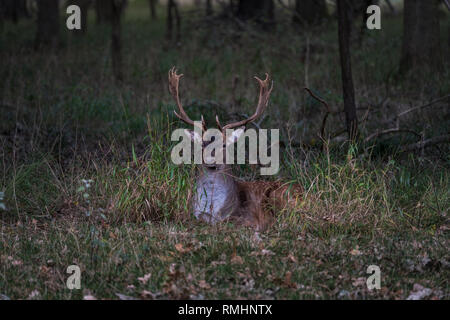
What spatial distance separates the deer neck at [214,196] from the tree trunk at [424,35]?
5.84 metres

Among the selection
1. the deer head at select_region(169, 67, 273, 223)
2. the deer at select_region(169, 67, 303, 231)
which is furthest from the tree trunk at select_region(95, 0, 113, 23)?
the deer head at select_region(169, 67, 273, 223)

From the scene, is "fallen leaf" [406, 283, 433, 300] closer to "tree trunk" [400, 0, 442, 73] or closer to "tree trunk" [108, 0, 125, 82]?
"tree trunk" [400, 0, 442, 73]

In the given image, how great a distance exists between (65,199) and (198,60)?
682 cm

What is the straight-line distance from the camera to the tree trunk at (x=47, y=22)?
16.0 metres

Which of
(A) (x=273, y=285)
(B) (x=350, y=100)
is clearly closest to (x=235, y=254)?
(A) (x=273, y=285)

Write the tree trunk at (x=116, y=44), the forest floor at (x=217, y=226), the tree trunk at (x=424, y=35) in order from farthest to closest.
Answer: the tree trunk at (x=116, y=44)
the tree trunk at (x=424, y=35)
the forest floor at (x=217, y=226)

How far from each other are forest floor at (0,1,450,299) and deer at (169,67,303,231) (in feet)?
0.43

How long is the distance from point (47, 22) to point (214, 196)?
36.3 ft

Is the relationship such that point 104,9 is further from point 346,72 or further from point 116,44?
point 346,72

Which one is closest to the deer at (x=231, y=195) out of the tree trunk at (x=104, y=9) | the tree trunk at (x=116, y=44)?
the tree trunk at (x=116, y=44)

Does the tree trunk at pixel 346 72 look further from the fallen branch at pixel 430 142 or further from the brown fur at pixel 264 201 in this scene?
the brown fur at pixel 264 201

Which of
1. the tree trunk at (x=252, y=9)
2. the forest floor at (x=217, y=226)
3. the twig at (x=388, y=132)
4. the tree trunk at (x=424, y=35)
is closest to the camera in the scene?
the forest floor at (x=217, y=226)

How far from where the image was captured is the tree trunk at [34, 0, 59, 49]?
52.6ft

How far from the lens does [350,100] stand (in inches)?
314
